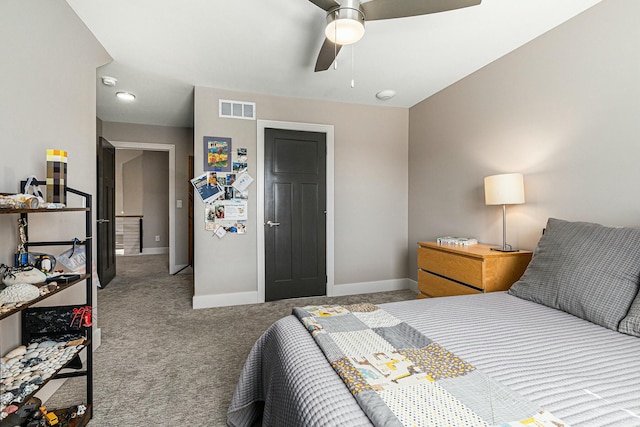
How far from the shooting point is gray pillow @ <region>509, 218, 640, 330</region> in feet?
4.71

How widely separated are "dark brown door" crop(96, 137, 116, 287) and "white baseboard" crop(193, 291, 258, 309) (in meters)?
1.70

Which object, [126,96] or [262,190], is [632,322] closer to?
[262,190]

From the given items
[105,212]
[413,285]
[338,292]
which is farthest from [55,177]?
[413,285]

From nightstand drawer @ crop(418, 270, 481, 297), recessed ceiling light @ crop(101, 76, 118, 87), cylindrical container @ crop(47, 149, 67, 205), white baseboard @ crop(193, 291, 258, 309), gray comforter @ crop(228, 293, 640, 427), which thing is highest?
recessed ceiling light @ crop(101, 76, 118, 87)

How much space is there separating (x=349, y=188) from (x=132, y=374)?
2.87 meters

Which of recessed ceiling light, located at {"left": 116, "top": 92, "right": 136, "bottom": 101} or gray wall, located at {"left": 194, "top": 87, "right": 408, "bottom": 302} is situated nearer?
gray wall, located at {"left": 194, "top": 87, "right": 408, "bottom": 302}

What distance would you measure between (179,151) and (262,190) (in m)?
2.45

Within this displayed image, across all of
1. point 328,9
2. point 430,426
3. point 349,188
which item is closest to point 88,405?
point 430,426

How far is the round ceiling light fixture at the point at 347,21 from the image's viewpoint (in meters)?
1.72

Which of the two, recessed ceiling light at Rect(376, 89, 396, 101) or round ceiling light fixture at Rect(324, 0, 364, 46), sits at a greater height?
recessed ceiling light at Rect(376, 89, 396, 101)

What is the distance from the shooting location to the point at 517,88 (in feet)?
8.57

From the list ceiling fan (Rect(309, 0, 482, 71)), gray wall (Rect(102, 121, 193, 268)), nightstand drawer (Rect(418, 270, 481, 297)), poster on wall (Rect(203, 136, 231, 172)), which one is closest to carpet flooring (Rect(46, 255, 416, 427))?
nightstand drawer (Rect(418, 270, 481, 297))

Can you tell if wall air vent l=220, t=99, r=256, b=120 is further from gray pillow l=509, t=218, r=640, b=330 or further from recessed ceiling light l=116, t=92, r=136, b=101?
gray pillow l=509, t=218, r=640, b=330

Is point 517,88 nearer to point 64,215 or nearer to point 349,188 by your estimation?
point 349,188
